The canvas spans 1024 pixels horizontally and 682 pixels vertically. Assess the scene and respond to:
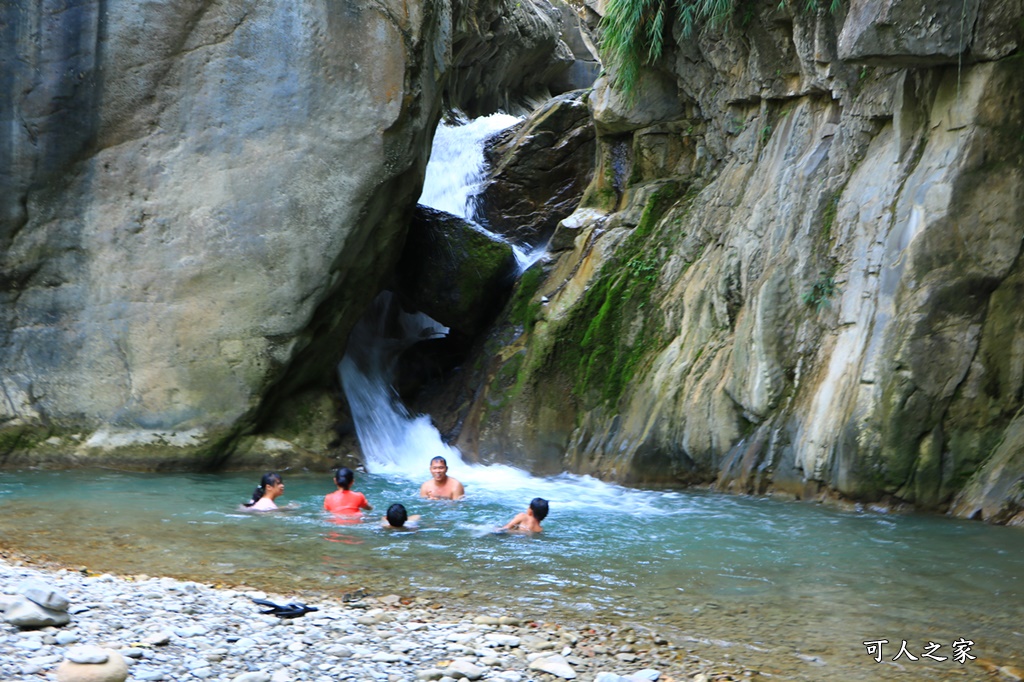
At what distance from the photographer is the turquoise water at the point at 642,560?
5191mm

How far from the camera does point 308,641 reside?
4.57 metres

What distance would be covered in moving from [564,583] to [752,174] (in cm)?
638

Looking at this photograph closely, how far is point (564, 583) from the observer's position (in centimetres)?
616

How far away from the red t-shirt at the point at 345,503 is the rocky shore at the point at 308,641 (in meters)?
2.82

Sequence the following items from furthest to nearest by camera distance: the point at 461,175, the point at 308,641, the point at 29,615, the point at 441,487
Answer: the point at 461,175 < the point at 441,487 < the point at 308,641 < the point at 29,615

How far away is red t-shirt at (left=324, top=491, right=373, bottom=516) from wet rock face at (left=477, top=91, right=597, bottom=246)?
272 inches

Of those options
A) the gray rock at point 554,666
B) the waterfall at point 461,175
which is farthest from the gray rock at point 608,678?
the waterfall at point 461,175

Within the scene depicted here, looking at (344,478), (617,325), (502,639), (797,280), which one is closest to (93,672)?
(502,639)

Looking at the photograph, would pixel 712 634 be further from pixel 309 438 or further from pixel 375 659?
pixel 309 438

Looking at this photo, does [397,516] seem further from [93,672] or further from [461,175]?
[461,175]

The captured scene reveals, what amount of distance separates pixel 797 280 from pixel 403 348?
652 cm

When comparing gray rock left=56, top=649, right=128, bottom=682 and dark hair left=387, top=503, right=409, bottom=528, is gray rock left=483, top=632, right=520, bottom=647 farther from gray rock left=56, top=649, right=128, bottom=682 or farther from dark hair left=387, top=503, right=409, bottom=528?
dark hair left=387, top=503, right=409, bottom=528

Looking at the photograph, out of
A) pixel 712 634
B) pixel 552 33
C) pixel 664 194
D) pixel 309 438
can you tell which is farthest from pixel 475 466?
pixel 552 33

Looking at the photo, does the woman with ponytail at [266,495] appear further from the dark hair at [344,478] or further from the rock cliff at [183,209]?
the rock cliff at [183,209]
